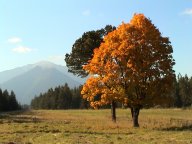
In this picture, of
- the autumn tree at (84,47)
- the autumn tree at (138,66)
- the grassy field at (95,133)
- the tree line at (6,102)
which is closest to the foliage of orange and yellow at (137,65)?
the autumn tree at (138,66)

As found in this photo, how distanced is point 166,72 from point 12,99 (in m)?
148

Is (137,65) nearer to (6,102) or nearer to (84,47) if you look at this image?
(84,47)

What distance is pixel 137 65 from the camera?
136 ft

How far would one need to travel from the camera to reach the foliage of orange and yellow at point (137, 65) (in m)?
41.6

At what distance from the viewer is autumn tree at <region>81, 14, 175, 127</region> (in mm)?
41562

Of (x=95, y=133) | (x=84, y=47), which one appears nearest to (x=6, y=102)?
(x=84, y=47)

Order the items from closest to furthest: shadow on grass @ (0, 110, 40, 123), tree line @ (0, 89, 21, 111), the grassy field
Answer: the grassy field
shadow on grass @ (0, 110, 40, 123)
tree line @ (0, 89, 21, 111)

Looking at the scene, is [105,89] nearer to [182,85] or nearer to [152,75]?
[152,75]

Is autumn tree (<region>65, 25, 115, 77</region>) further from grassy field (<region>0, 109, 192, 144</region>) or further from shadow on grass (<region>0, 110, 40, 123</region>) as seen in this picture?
grassy field (<region>0, 109, 192, 144</region>)

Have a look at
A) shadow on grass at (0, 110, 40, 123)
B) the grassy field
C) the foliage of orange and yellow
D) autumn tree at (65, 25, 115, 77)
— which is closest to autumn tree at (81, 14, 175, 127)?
the foliage of orange and yellow

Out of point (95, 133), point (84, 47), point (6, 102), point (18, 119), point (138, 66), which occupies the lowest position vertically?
point (95, 133)

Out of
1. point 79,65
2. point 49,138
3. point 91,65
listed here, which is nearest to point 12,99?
point 79,65

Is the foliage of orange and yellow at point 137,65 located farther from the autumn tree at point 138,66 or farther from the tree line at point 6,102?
the tree line at point 6,102

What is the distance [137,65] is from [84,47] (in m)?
24.3
